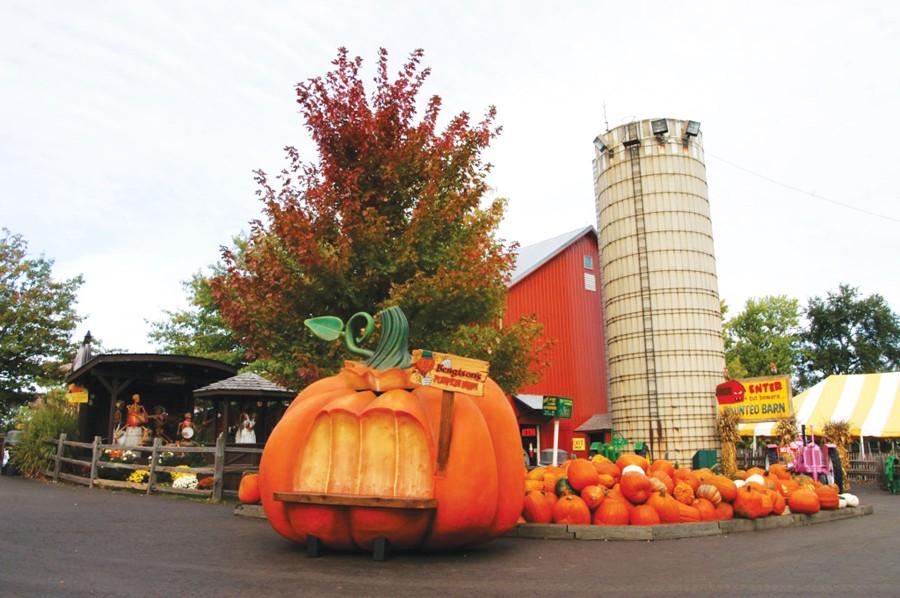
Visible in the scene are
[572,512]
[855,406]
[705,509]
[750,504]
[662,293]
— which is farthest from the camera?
[855,406]

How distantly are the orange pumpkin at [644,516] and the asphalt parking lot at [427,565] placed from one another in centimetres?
50

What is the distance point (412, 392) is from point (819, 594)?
4.23 m

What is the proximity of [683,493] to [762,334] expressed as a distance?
3836cm

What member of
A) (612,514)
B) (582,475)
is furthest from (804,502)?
(582,475)

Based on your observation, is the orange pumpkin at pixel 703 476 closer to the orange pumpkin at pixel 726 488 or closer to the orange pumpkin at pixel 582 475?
the orange pumpkin at pixel 726 488

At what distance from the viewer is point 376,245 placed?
11133 mm

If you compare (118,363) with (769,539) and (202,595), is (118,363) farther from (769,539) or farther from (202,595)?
(769,539)

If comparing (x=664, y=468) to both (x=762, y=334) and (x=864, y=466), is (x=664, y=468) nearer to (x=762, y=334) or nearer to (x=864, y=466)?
(x=864, y=466)

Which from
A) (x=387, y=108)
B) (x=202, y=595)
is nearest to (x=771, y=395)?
(x=387, y=108)

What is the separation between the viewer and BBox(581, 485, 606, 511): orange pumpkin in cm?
924

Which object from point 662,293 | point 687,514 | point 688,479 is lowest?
point 687,514

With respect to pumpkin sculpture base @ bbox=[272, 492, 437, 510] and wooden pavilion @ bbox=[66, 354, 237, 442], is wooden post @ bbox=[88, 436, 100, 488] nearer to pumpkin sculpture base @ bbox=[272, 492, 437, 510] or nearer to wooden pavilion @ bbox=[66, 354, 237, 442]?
wooden pavilion @ bbox=[66, 354, 237, 442]

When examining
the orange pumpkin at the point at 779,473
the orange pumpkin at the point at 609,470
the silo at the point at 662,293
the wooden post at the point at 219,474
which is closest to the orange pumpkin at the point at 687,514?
the orange pumpkin at the point at 609,470

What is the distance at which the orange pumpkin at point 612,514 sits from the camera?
29.6 feet
